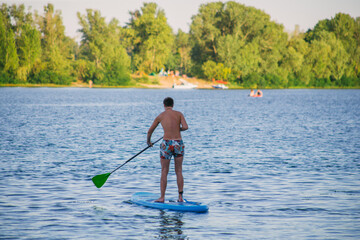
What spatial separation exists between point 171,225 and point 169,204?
1365 mm

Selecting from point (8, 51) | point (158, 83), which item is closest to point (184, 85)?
point (158, 83)

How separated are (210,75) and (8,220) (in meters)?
123

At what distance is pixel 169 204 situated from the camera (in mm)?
12922

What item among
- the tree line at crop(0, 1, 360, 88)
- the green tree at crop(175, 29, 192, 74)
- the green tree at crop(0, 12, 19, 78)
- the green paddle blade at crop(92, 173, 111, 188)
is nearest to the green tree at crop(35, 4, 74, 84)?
the tree line at crop(0, 1, 360, 88)

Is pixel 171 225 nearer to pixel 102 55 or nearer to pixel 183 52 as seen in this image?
pixel 102 55

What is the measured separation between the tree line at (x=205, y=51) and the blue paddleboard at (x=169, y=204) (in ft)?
363

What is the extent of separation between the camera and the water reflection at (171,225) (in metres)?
10.8

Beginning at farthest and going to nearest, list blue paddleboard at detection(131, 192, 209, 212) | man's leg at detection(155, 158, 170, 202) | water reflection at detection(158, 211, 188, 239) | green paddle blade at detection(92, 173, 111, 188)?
green paddle blade at detection(92, 173, 111, 188), blue paddleboard at detection(131, 192, 209, 212), man's leg at detection(155, 158, 170, 202), water reflection at detection(158, 211, 188, 239)

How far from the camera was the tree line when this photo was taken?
5002 inches

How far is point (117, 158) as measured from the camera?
2233 cm

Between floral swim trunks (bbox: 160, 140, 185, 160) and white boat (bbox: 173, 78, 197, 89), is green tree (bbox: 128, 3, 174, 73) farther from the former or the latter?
floral swim trunks (bbox: 160, 140, 185, 160)

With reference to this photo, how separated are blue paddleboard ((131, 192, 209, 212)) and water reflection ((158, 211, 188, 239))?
0.65ft

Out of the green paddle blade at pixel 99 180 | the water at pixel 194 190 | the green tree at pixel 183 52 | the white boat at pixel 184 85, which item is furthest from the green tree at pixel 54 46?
the green paddle blade at pixel 99 180

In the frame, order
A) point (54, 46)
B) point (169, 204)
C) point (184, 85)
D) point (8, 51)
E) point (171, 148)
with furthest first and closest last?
point (184, 85) → point (54, 46) → point (8, 51) → point (169, 204) → point (171, 148)
